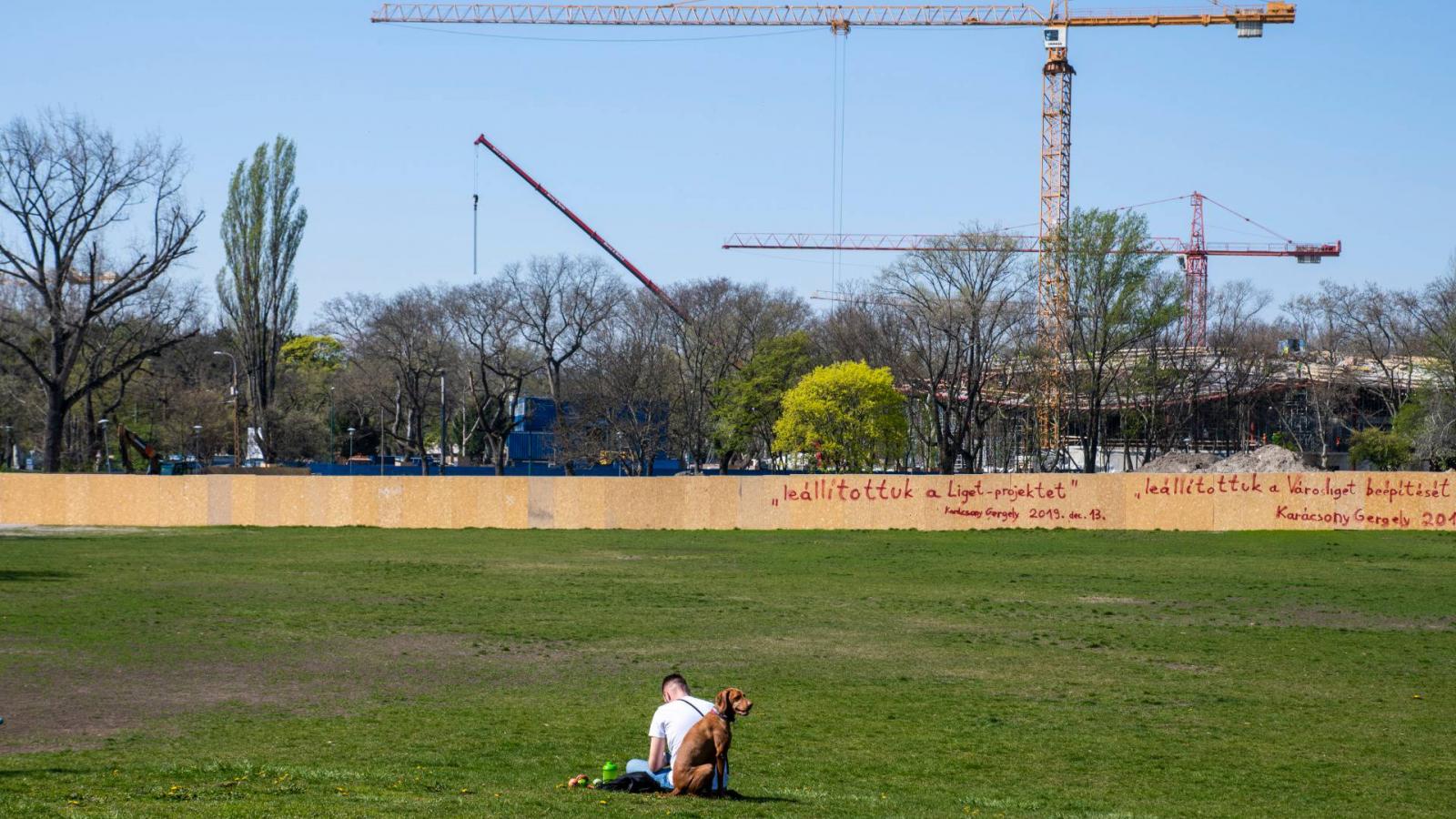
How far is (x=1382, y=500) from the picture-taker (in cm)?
4184

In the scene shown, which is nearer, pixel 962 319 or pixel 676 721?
pixel 676 721

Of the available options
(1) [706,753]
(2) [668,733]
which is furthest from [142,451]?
(1) [706,753]

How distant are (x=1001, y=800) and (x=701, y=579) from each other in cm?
1964

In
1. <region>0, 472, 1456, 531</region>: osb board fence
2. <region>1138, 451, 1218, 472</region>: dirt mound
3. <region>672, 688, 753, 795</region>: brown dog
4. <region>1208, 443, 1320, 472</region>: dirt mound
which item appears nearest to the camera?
<region>672, 688, 753, 795</region>: brown dog

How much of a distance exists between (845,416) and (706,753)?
66.4m

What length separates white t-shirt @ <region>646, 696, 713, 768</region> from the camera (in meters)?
11.1

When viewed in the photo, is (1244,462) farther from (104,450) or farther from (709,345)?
(104,450)

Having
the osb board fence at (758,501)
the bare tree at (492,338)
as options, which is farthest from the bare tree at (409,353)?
the osb board fence at (758,501)

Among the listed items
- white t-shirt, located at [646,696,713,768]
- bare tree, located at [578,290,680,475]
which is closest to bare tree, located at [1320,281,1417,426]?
bare tree, located at [578,290,680,475]

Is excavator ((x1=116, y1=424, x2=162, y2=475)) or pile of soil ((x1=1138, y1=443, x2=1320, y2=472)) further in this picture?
excavator ((x1=116, y1=424, x2=162, y2=475))

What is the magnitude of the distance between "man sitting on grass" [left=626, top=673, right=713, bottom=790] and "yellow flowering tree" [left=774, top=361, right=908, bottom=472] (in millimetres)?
65954

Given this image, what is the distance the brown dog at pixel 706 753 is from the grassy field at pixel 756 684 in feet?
1.22

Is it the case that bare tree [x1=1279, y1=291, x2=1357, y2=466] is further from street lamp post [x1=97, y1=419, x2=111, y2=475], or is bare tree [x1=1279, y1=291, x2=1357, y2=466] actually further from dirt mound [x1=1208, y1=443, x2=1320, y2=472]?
street lamp post [x1=97, y1=419, x2=111, y2=475]

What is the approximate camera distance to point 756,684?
1708cm
